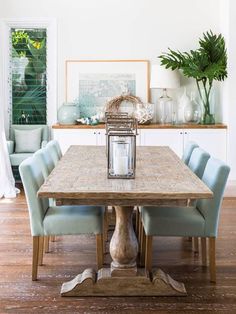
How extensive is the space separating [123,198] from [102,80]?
14.4 feet

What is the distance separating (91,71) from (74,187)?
14.1 ft

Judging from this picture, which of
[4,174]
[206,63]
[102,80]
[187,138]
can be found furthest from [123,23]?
[4,174]

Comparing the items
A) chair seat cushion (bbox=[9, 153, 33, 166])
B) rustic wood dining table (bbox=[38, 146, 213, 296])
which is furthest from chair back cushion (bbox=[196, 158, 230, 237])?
chair seat cushion (bbox=[9, 153, 33, 166])

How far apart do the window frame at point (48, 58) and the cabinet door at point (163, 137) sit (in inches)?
56.1

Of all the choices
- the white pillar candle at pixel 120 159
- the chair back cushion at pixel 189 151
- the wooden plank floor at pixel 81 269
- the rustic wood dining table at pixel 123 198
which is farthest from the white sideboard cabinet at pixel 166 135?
the white pillar candle at pixel 120 159

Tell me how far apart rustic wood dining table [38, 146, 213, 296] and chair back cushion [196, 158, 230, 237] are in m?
0.15

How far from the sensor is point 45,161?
3.75 metres

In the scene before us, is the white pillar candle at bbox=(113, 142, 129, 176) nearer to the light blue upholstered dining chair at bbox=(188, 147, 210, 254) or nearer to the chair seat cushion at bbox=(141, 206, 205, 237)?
the chair seat cushion at bbox=(141, 206, 205, 237)

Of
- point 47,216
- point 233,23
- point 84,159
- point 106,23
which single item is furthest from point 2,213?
point 233,23

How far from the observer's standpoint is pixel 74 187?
2.77m

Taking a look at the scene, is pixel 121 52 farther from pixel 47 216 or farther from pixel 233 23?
pixel 47 216

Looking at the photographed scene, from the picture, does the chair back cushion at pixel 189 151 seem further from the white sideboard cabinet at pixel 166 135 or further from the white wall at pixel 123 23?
the white wall at pixel 123 23

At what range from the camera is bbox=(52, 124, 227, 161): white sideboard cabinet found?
6.35 metres

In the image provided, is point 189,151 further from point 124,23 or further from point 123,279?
point 124,23
